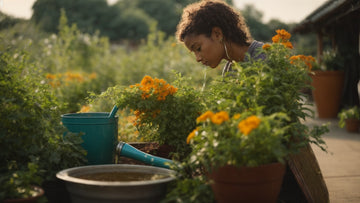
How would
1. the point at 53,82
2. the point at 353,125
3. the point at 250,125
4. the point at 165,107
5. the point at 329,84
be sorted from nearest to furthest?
the point at 250,125 → the point at 165,107 → the point at 353,125 → the point at 53,82 → the point at 329,84

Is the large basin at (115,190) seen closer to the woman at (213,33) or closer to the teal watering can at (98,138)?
the teal watering can at (98,138)

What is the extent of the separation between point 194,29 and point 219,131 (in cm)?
119

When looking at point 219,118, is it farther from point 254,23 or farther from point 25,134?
point 254,23

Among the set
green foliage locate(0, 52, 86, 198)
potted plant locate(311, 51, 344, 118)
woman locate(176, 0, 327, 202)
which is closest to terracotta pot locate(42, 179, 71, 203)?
green foliage locate(0, 52, 86, 198)

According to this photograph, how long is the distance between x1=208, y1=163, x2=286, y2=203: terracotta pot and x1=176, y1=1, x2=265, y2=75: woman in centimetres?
114

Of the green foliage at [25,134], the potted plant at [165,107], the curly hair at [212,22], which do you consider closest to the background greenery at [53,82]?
the green foliage at [25,134]

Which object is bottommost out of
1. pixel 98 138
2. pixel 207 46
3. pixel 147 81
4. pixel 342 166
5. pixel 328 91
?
pixel 342 166

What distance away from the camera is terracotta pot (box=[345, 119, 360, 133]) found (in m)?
4.76

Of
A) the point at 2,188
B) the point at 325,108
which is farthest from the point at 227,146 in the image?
the point at 325,108

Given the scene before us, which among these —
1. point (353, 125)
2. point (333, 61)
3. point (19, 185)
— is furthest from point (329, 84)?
point (19, 185)

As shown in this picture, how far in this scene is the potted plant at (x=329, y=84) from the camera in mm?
5699

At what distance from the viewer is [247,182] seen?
1426 mm

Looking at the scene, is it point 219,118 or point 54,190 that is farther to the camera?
point 54,190

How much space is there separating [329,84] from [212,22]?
3925 mm
